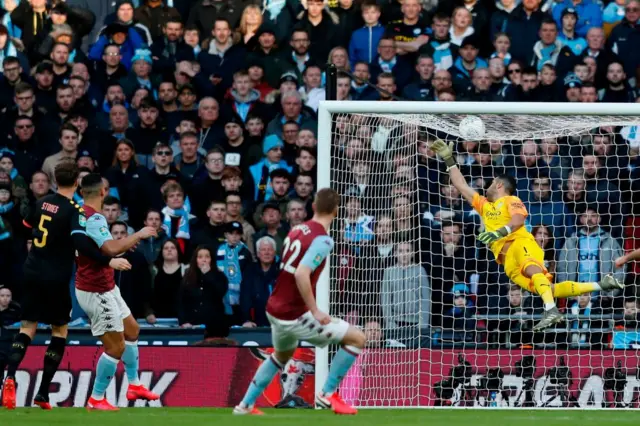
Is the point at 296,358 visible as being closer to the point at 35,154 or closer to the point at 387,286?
the point at 387,286

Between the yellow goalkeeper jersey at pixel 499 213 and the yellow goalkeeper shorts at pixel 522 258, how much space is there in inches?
3.0

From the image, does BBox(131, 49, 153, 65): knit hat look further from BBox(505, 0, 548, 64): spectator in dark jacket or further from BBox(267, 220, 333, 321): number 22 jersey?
BBox(267, 220, 333, 321): number 22 jersey

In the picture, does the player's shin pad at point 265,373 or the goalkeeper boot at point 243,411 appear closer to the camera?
the player's shin pad at point 265,373

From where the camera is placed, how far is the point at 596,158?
50.0ft

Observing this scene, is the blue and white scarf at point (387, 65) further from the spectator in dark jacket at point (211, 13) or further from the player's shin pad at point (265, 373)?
the player's shin pad at point (265, 373)

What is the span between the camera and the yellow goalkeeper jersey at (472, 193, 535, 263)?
13445 mm

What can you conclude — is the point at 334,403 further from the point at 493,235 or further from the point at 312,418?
the point at 493,235

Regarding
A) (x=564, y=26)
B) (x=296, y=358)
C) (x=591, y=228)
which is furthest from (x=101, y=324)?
(x=564, y=26)

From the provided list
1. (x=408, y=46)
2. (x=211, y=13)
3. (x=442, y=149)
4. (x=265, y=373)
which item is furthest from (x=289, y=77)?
(x=265, y=373)

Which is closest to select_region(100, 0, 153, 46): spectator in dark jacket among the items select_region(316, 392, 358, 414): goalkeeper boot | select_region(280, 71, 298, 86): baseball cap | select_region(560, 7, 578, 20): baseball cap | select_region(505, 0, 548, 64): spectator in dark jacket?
select_region(280, 71, 298, 86): baseball cap

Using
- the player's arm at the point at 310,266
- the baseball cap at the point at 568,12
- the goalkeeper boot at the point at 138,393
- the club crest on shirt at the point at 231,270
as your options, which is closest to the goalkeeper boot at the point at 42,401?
the goalkeeper boot at the point at 138,393

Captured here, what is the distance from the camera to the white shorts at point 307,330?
1057cm

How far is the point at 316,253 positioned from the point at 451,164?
11.3ft

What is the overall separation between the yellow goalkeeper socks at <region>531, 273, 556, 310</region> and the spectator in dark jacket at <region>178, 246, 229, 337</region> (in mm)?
3275
